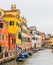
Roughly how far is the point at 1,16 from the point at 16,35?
522cm

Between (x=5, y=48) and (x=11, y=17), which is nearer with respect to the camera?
(x=5, y=48)

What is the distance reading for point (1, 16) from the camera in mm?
66875

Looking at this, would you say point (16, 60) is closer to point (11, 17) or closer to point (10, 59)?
point (10, 59)

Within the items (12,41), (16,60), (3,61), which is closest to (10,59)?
(16,60)

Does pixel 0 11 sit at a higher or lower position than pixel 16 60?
higher

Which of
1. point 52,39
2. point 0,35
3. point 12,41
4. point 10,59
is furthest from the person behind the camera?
point 52,39

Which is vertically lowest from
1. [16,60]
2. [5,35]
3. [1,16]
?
[16,60]

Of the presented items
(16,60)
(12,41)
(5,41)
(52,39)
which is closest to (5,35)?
(5,41)

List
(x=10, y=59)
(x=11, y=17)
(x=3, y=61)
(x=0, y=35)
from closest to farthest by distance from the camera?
(x=3, y=61), (x=10, y=59), (x=0, y=35), (x=11, y=17)

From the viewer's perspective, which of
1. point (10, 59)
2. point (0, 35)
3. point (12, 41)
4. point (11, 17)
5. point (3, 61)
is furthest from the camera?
point (11, 17)

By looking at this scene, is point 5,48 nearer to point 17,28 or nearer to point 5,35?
point 5,35

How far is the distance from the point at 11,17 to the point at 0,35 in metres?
11.3

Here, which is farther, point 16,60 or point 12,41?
point 12,41

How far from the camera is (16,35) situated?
6712 cm
